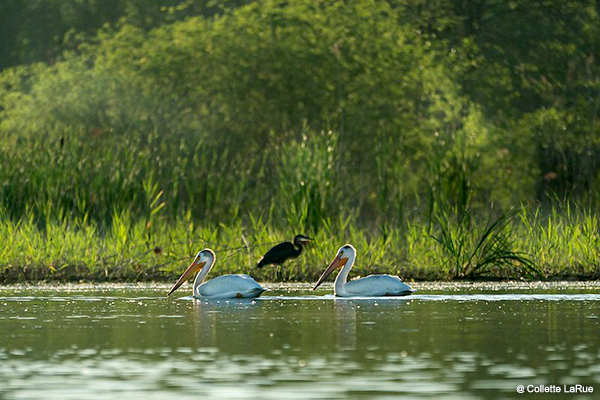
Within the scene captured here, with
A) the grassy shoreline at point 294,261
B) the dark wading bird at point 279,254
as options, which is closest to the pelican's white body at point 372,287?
the dark wading bird at point 279,254

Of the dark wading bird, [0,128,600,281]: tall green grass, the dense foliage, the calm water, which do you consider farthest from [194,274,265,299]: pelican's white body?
the dense foliage

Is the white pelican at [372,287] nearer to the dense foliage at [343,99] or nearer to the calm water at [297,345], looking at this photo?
the calm water at [297,345]

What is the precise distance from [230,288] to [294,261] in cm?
348

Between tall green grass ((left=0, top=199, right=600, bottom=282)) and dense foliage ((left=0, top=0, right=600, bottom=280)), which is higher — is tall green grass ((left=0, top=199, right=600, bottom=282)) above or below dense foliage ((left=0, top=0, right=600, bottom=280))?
below

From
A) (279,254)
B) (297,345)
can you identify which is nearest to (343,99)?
(279,254)

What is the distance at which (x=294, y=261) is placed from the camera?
20.9m

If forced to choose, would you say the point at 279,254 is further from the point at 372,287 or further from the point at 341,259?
the point at 372,287

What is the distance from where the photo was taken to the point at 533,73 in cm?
3681

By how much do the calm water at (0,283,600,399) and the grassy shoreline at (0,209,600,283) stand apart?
2.42 m

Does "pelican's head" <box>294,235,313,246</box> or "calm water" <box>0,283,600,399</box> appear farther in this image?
"pelican's head" <box>294,235,313,246</box>

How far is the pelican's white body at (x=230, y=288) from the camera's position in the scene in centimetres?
1730

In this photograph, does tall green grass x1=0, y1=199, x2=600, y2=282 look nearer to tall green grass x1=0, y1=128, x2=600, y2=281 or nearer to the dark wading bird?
tall green grass x1=0, y1=128, x2=600, y2=281

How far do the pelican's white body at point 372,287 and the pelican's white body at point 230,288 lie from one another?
2.96ft

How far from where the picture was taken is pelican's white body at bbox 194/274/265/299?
56.7 feet
